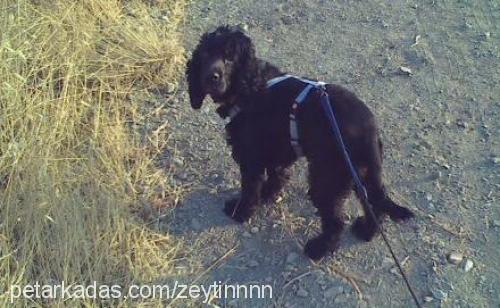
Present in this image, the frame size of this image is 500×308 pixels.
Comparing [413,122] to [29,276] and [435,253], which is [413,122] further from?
[29,276]

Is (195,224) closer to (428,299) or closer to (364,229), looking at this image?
(364,229)

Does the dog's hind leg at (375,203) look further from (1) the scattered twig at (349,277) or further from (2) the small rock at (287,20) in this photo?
(2) the small rock at (287,20)

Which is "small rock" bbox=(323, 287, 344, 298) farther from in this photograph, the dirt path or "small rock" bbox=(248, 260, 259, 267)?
"small rock" bbox=(248, 260, 259, 267)

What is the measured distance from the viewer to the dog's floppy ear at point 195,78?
303 cm

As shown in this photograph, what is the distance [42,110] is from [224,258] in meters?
1.74

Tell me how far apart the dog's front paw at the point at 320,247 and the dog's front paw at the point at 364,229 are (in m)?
0.19

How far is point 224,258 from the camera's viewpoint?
10.5 feet

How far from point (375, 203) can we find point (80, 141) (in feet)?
6.95

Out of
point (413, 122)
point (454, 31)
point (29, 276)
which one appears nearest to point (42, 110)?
point (29, 276)

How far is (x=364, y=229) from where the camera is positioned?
3.18 m

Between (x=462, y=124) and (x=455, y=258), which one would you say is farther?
(x=462, y=124)

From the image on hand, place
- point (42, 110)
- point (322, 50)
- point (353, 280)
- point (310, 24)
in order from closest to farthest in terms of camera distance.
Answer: point (353, 280) < point (42, 110) < point (322, 50) < point (310, 24)

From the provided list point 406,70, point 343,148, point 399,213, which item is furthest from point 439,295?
point 406,70

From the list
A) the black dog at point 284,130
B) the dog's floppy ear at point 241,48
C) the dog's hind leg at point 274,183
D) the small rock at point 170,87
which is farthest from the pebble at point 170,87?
the dog's floppy ear at point 241,48
